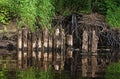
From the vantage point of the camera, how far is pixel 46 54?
1490 inches

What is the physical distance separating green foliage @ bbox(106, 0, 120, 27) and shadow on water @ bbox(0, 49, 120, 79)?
140 inches

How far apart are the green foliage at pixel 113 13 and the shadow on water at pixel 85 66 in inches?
140

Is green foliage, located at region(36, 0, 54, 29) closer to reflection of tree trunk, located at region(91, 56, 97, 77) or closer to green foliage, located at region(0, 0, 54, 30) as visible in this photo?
green foliage, located at region(0, 0, 54, 30)

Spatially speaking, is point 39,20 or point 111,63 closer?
point 111,63

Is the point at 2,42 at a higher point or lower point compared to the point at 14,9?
lower

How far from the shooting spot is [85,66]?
105ft

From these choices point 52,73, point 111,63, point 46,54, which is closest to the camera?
point 52,73

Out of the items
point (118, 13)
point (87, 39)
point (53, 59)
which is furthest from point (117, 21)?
point (53, 59)

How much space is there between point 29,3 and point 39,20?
72.1 inches

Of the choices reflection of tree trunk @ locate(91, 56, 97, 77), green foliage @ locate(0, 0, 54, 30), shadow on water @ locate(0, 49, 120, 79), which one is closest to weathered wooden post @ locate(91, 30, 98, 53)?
shadow on water @ locate(0, 49, 120, 79)

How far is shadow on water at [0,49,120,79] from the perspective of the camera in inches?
1104

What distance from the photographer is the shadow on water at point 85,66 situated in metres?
28.0

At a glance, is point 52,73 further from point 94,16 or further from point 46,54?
point 94,16

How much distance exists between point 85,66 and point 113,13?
38.4 ft
